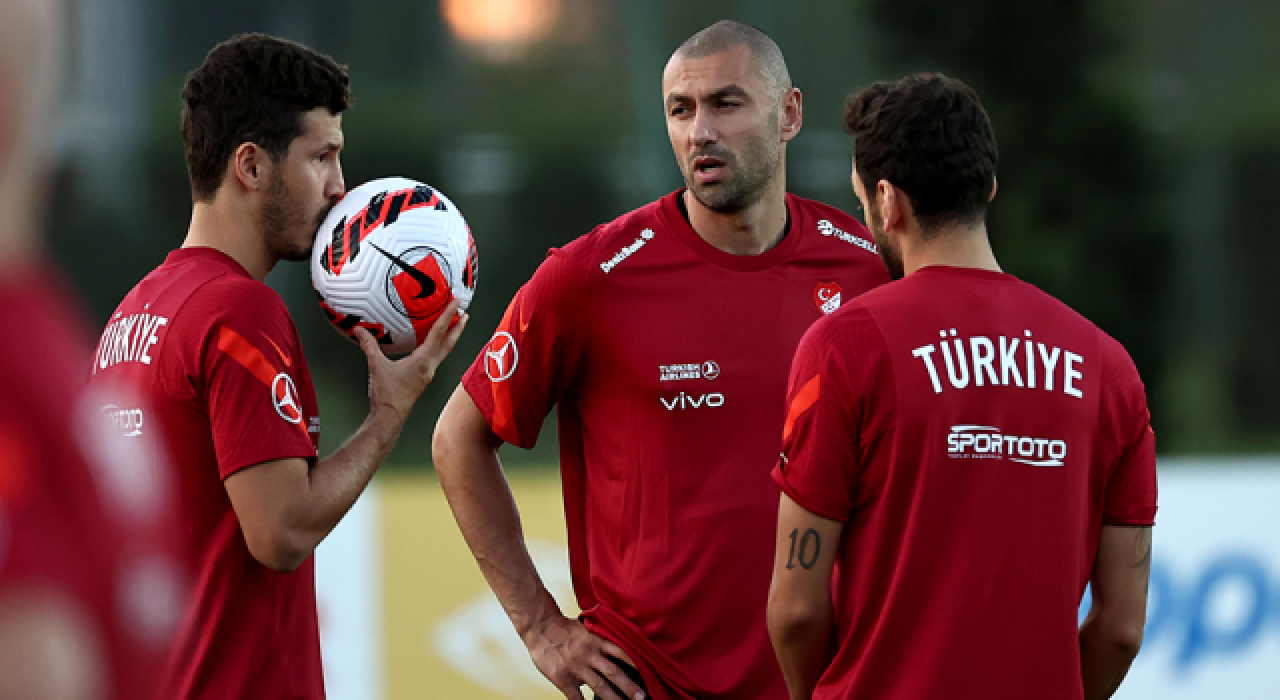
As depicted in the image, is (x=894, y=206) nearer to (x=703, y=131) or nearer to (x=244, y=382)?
(x=703, y=131)

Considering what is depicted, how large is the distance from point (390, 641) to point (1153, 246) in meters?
6.84

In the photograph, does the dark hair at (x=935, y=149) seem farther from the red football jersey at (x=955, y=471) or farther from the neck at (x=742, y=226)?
the neck at (x=742, y=226)

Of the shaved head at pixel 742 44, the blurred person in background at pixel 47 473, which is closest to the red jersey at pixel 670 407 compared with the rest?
the shaved head at pixel 742 44

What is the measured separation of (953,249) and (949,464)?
→ 0.45 metres

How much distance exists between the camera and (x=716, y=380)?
323 centimetres

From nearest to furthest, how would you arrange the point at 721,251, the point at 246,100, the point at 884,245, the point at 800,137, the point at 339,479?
the point at 884,245 < the point at 339,479 < the point at 246,100 < the point at 721,251 < the point at 800,137

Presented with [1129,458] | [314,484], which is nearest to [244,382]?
[314,484]

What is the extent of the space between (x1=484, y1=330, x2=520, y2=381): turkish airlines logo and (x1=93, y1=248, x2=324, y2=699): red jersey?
0.58 meters

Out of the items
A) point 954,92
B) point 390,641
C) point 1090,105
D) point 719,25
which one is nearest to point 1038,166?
point 1090,105

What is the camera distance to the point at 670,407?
323cm

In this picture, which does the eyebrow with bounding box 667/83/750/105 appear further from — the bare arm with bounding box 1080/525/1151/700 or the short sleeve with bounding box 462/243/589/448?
the bare arm with bounding box 1080/525/1151/700

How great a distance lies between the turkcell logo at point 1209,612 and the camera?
600 cm

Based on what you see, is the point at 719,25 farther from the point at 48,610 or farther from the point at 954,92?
the point at 48,610

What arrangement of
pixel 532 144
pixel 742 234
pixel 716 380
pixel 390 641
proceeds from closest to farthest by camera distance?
1. pixel 716 380
2. pixel 742 234
3. pixel 390 641
4. pixel 532 144
